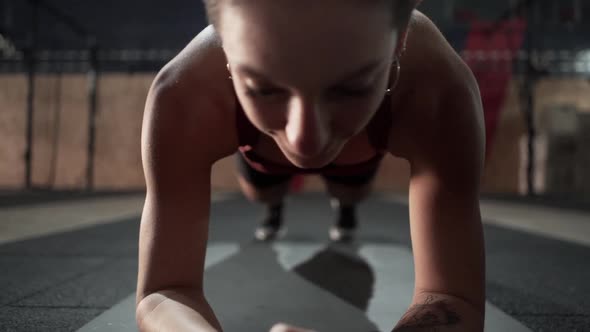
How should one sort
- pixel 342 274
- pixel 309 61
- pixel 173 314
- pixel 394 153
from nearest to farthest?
pixel 309 61, pixel 173 314, pixel 394 153, pixel 342 274

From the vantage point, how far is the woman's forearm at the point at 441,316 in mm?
438

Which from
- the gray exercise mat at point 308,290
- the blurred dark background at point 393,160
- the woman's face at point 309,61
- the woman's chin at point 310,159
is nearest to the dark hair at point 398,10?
the woman's face at point 309,61

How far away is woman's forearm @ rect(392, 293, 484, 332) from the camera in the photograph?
438 millimetres

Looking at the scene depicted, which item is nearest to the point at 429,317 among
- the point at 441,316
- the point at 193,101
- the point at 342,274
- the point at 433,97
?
the point at 441,316

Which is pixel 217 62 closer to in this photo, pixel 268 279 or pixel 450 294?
pixel 450 294

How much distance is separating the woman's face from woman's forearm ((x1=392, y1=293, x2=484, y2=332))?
0.22 meters

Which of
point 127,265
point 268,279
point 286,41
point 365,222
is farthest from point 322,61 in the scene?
point 365,222

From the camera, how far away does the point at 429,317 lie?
446mm

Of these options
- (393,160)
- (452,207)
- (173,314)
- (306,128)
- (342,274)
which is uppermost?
(306,128)

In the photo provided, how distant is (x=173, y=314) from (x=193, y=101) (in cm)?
23

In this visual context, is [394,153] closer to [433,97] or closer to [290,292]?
[433,97]

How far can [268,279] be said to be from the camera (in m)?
0.88

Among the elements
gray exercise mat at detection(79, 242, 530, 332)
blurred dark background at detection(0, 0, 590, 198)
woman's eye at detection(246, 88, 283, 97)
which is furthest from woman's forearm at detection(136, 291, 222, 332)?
blurred dark background at detection(0, 0, 590, 198)

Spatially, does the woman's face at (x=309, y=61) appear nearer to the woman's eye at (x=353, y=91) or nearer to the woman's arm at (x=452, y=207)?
the woman's eye at (x=353, y=91)
